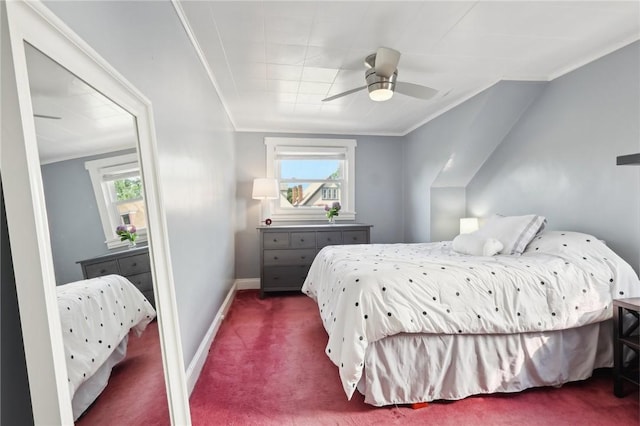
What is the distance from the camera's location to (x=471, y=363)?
1.83 meters

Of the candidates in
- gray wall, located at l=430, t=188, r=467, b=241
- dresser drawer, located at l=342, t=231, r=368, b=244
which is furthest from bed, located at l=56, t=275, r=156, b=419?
gray wall, located at l=430, t=188, r=467, b=241

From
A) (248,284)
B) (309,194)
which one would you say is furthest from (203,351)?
(309,194)

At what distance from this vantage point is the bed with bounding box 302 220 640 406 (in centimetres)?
173

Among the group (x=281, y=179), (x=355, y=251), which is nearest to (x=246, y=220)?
(x=281, y=179)

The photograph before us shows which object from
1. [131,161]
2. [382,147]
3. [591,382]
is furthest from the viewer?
[382,147]

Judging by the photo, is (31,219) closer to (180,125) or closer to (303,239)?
(180,125)

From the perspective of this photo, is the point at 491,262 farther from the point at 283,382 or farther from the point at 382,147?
the point at 382,147

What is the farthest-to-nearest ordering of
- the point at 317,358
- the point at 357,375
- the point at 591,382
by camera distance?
the point at 317,358 → the point at 591,382 → the point at 357,375

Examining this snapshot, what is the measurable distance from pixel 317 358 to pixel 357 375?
2.52 feet

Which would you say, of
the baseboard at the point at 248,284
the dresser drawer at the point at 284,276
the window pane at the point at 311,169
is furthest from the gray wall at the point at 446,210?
the baseboard at the point at 248,284

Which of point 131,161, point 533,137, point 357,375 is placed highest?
point 533,137

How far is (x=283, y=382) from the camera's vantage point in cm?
203

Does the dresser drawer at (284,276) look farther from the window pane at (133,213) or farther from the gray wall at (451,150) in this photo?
the window pane at (133,213)

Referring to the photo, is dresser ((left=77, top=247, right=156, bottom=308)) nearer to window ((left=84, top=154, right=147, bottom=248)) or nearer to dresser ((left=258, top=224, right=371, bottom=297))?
window ((left=84, top=154, right=147, bottom=248))
